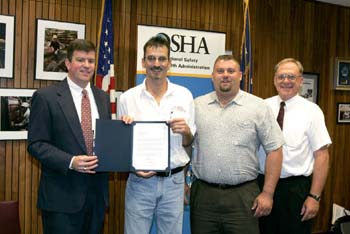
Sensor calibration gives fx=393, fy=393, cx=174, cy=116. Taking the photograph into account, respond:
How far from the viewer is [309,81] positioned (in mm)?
5695

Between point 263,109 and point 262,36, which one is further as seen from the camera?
point 262,36

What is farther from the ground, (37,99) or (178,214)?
(37,99)

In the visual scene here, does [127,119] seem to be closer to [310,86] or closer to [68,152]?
[68,152]

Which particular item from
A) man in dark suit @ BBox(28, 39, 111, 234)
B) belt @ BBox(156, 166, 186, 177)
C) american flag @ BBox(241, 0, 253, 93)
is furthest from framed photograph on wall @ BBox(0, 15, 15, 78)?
american flag @ BBox(241, 0, 253, 93)

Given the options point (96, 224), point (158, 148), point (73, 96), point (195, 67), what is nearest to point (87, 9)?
point (195, 67)

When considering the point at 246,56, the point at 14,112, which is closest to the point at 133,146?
the point at 14,112

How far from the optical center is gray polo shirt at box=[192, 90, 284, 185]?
273 centimetres

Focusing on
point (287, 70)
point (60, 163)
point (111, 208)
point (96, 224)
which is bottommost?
point (111, 208)

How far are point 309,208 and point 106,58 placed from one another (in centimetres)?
232

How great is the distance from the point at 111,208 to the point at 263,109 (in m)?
2.33

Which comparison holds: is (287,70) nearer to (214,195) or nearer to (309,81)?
(214,195)

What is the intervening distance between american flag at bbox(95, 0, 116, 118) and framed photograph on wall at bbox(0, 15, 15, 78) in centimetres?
81

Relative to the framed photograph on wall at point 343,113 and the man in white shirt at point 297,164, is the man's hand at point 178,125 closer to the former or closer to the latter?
the man in white shirt at point 297,164

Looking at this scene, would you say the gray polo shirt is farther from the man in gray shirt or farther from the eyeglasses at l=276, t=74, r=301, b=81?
the eyeglasses at l=276, t=74, r=301, b=81
